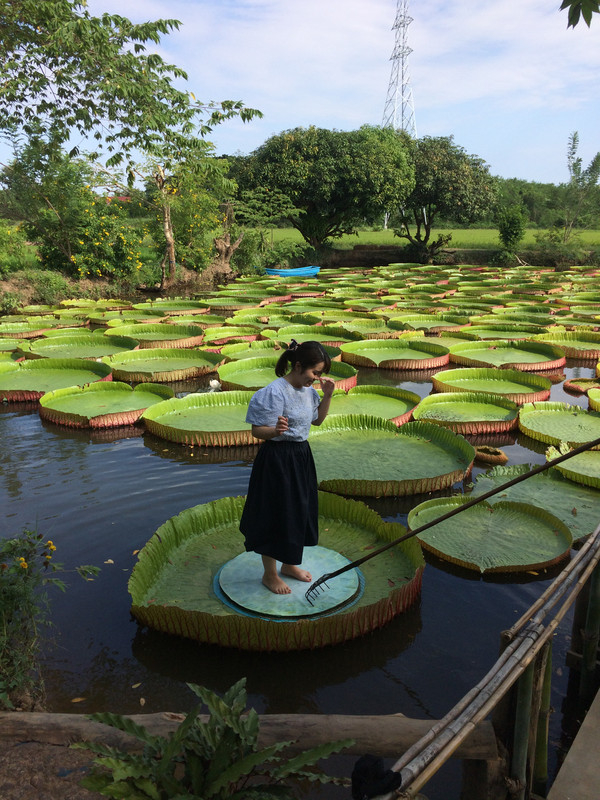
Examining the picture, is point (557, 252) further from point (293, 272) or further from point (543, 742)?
point (543, 742)

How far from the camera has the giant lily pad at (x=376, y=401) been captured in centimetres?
688

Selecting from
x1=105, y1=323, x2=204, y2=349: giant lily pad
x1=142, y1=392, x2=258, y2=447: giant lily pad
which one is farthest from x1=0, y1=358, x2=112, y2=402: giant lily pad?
x1=142, y1=392, x2=258, y2=447: giant lily pad

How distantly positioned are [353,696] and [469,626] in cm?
91

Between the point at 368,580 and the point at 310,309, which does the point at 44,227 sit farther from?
the point at 368,580

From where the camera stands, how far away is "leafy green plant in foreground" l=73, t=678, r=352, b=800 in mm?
1705

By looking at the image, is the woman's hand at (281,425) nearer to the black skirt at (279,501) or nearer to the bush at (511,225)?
the black skirt at (279,501)

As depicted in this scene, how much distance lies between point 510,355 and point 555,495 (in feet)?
18.0

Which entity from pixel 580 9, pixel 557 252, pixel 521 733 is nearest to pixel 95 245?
pixel 580 9

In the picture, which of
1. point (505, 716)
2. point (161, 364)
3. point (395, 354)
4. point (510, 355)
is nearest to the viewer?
point (505, 716)

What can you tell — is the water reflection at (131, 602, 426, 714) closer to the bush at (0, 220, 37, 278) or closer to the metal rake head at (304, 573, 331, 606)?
the metal rake head at (304, 573, 331, 606)

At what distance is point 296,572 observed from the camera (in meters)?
3.42

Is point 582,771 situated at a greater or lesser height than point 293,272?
lesser

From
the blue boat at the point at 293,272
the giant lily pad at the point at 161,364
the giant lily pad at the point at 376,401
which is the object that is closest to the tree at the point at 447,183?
the blue boat at the point at 293,272

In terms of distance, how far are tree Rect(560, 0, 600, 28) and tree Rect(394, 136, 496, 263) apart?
86.6ft
